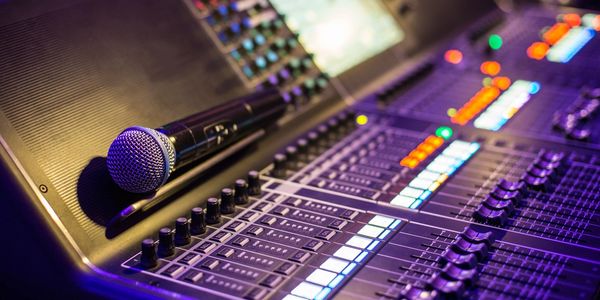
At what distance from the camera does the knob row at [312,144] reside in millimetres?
2281

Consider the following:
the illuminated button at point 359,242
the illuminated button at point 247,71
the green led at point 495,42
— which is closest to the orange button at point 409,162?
the illuminated button at point 359,242

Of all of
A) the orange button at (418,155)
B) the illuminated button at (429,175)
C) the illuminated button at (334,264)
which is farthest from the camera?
the orange button at (418,155)

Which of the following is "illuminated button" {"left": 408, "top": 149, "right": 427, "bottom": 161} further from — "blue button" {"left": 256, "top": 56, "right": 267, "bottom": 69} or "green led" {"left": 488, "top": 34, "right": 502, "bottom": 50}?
"green led" {"left": 488, "top": 34, "right": 502, "bottom": 50}

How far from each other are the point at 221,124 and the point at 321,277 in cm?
63

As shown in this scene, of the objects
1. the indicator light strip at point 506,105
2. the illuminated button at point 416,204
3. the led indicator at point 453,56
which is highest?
the led indicator at point 453,56

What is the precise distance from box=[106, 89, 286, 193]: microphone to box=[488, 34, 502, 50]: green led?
1.43 metres

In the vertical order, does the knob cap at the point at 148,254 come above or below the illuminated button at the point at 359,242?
above

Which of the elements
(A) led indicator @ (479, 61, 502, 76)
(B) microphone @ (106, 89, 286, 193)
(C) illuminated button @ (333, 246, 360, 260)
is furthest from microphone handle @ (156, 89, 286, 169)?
(A) led indicator @ (479, 61, 502, 76)

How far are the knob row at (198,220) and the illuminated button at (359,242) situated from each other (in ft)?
1.14

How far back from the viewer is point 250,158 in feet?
7.73

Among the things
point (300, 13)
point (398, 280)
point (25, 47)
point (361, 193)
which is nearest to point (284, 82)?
point (300, 13)

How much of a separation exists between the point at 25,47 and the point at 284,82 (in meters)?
0.94

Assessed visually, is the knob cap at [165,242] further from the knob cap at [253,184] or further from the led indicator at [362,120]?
the led indicator at [362,120]

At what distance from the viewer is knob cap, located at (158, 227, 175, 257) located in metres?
1.79
